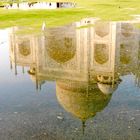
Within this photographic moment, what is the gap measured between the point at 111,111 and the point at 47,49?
7.75 m

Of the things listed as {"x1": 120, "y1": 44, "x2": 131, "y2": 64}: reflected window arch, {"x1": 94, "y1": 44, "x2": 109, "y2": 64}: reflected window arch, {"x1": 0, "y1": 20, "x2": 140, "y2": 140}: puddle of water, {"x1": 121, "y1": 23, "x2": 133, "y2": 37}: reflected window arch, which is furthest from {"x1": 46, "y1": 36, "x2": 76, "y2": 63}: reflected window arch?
{"x1": 121, "y1": 23, "x2": 133, "y2": 37}: reflected window arch

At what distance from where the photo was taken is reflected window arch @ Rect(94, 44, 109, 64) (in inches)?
580

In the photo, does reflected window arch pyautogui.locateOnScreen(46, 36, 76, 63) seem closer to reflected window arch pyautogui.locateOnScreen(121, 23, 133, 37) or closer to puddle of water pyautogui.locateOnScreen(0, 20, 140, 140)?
puddle of water pyautogui.locateOnScreen(0, 20, 140, 140)

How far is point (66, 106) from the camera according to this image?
9680 millimetres

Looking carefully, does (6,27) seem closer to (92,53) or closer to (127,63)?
(92,53)

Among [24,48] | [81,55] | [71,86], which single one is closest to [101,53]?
[81,55]

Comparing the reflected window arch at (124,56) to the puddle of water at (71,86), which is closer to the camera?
the puddle of water at (71,86)

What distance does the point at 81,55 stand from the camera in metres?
15.4

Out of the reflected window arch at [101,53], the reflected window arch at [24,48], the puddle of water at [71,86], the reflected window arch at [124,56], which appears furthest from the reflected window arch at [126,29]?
the reflected window arch at [24,48]

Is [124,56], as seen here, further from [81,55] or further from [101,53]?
[81,55]

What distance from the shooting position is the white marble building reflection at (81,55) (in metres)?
12.8

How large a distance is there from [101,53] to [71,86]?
449 cm

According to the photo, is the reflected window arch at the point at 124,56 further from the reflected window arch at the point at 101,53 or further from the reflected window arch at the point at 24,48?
the reflected window arch at the point at 24,48

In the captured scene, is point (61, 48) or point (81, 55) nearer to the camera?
point (81, 55)
